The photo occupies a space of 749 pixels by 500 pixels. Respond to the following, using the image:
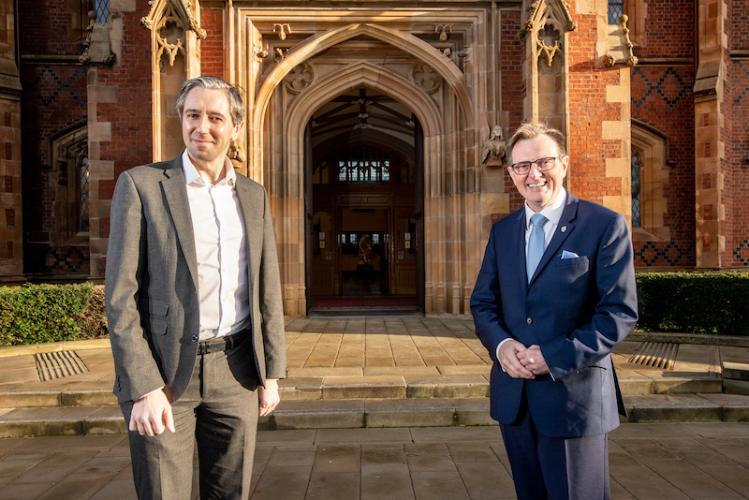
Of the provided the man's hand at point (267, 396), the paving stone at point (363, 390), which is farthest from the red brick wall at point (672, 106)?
the man's hand at point (267, 396)

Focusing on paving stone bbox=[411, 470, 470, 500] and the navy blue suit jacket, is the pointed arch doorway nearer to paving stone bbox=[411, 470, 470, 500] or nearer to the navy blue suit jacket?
paving stone bbox=[411, 470, 470, 500]

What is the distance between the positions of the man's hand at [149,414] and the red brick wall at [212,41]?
8.13 meters

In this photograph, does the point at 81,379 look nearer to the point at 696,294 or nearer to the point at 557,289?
the point at 557,289

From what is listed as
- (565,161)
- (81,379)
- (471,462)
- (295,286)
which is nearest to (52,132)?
(295,286)

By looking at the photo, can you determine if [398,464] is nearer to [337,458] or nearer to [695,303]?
[337,458]

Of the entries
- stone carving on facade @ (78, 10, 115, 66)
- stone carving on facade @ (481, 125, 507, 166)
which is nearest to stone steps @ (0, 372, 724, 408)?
stone carving on facade @ (481, 125, 507, 166)

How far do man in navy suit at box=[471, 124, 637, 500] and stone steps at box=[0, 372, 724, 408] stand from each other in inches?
111

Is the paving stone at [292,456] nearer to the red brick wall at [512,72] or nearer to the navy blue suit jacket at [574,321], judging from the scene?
the navy blue suit jacket at [574,321]

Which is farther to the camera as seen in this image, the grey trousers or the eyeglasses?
the eyeglasses

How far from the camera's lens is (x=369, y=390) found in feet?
15.7

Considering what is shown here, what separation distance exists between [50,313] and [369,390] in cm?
484

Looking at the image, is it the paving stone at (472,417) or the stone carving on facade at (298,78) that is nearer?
the paving stone at (472,417)

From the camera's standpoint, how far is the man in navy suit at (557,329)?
1798 millimetres

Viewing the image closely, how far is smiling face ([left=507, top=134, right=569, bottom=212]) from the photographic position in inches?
75.6
